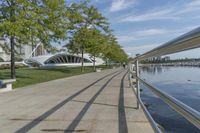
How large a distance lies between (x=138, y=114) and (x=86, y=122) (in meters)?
1.44

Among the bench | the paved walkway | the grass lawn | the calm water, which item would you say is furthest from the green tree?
the paved walkway

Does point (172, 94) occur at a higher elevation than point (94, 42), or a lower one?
lower

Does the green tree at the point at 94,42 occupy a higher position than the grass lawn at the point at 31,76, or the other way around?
the green tree at the point at 94,42

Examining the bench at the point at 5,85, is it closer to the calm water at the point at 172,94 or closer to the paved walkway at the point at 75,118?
the paved walkway at the point at 75,118

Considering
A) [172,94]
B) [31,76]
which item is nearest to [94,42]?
[31,76]

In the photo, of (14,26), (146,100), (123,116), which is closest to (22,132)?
(123,116)

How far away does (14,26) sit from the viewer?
1844 centimetres

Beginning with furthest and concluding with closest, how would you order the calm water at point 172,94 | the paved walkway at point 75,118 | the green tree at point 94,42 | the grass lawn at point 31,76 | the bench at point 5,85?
the green tree at point 94,42 < the grass lawn at point 31,76 < the bench at point 5,85 < the calm water at point 172,94 < the paved walkway at point 75,118

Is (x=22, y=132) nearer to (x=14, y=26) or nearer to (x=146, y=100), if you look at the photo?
(x=146, y=100)

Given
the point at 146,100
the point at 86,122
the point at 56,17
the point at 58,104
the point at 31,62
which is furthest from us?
the point at 31,62

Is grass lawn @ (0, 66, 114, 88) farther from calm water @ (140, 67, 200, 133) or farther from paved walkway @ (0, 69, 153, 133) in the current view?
paved walkway @ (0, 69, 153, 133)

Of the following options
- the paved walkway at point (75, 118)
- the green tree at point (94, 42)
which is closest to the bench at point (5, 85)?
the paved walkway at point (75, 118)

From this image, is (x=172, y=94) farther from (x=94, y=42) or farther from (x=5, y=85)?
(x=94, y=42)

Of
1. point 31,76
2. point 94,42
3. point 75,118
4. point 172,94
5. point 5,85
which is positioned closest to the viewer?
point 75,118
